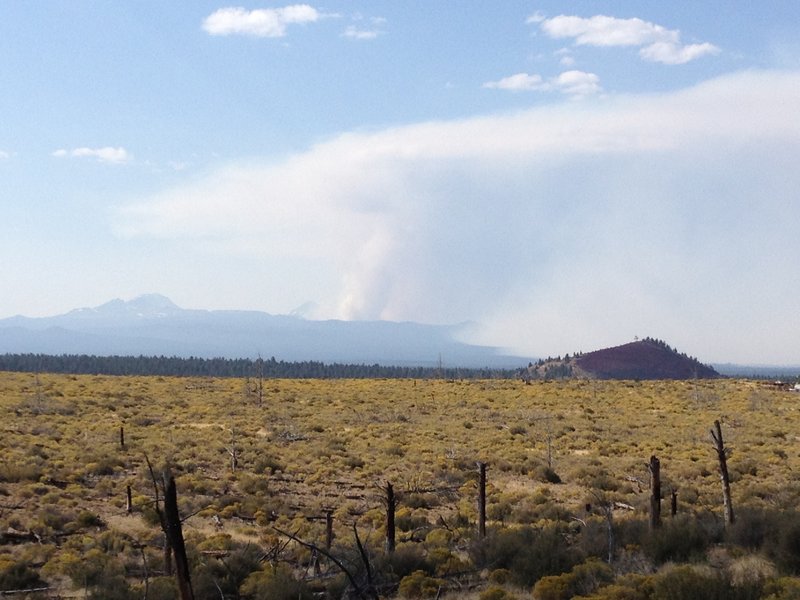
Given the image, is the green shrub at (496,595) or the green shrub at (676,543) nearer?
the green shrub at (496,595)

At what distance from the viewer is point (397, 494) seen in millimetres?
25031

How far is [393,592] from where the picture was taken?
1343 cm

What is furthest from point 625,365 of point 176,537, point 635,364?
point 176,537

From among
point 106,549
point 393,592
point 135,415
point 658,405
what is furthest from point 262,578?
point 658,405

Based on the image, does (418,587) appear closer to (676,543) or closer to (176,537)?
(676,543)

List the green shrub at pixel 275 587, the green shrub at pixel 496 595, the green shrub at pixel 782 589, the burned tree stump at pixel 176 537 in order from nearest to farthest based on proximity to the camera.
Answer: the burned tree stump at pixel 176 537 → the green shrub at pixel 782 589 → the green shrub at pixel 496 595 → the green shrub at pixel 275 587

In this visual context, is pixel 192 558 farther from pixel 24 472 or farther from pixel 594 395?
pixel 594 395

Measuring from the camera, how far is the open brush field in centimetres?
1338

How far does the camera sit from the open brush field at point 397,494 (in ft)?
43.9

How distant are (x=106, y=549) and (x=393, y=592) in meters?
9.10

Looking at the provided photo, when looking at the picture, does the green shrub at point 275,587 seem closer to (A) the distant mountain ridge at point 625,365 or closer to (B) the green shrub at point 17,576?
(B) the green shrub at point 17,576

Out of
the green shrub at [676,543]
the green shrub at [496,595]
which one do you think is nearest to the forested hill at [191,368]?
the green shrub at [676,543]

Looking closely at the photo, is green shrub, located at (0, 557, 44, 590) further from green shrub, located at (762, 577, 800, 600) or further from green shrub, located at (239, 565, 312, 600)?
green shrub, located at (762, 577, 800, 600)

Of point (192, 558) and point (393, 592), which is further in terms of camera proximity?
point (192, 558)
